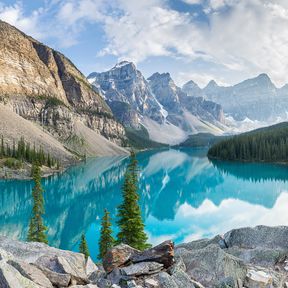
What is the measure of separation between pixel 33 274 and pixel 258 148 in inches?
6628

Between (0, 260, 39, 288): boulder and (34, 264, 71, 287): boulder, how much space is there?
63.6 inches

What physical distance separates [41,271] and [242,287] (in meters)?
7.10

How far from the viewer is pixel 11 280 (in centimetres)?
817

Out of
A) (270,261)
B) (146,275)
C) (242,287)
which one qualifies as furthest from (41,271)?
(270,261)

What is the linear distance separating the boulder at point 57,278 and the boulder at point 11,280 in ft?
5.30

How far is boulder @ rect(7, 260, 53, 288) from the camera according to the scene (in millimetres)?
9671

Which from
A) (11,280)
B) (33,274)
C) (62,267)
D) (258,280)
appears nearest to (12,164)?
(62,267)

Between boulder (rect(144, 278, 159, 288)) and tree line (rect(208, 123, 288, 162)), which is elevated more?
tree line (rect(208, 123, 288, 162))

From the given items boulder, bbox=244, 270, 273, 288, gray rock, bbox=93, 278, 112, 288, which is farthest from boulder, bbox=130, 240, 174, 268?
boulder, bbox=244, 270, 273, 288

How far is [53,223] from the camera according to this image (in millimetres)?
58812

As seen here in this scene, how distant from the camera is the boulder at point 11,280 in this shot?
8.04 m

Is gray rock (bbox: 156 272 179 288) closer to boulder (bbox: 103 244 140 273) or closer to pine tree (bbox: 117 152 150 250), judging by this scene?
boulder (bbox: 103 244 140 273)

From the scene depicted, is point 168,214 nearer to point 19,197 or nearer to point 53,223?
point 53,223

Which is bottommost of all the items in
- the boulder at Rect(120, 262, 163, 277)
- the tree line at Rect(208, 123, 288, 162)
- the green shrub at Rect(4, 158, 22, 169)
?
the boulder at Rect(120, 262, 163, 277)
